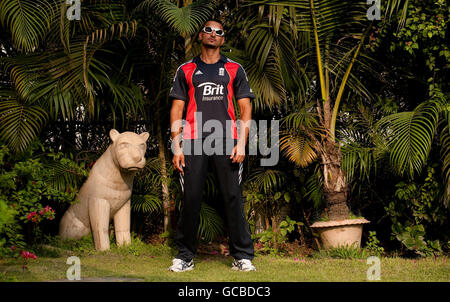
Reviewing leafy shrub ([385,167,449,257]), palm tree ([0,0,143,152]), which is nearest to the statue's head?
palm tree ([0,0,143,152])

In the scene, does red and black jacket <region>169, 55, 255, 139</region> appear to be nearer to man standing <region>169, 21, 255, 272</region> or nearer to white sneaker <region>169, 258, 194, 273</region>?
man standing <region>169, 21, 255, 272</region>

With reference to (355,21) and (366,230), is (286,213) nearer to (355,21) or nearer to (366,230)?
(366,230)

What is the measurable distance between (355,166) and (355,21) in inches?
60.9

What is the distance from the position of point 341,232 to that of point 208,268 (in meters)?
1.58

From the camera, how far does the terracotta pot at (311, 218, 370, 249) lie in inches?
214

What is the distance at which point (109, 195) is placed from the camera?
17.5 ft

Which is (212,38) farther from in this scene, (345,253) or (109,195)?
(345,253)

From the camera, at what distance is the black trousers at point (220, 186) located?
4.39 metres

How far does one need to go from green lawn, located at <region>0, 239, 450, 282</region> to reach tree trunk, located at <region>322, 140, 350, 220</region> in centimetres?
59

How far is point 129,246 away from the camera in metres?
5.43

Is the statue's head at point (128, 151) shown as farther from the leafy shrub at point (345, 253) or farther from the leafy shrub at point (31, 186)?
the leafy shrub at point (345, 253)

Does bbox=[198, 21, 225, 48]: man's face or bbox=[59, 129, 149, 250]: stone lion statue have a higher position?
bbox=[198, 21, 225, 48]: man's face

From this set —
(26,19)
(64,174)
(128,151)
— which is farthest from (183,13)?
(64,174)

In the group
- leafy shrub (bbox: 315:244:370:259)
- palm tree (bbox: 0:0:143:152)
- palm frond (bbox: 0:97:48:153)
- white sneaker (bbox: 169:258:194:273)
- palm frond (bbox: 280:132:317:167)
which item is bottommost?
leafy shrub (bbox: 315:244:370:259)
